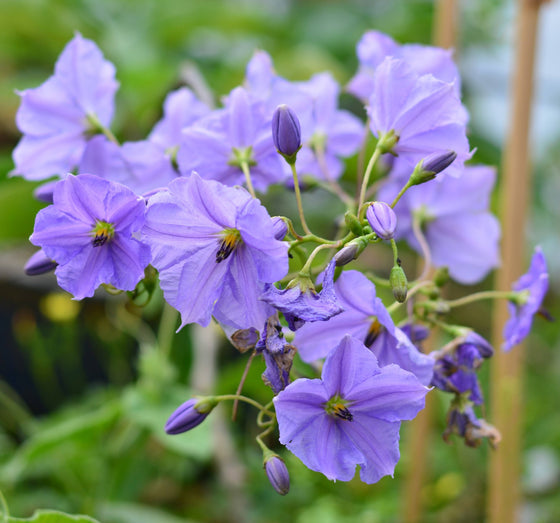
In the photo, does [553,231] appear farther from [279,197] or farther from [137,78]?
[137,78]

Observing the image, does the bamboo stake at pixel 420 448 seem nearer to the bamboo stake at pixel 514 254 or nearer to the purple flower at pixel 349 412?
the bamboo stake at pixel 514 254

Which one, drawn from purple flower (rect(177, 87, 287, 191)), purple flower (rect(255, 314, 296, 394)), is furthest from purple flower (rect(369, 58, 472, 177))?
purple flower (rect(255, 314, 296, 394))

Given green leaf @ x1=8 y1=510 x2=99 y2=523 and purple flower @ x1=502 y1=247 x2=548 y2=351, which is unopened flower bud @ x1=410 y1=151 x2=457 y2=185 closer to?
purple flower @ x1=502 y1=247 x2=548 y2=351

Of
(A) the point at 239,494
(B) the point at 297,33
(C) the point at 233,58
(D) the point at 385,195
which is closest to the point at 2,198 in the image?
(A) the point at 239,494

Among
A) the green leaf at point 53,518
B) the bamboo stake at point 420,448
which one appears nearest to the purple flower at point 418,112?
the green leaf at point 53,518

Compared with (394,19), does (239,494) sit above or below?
below

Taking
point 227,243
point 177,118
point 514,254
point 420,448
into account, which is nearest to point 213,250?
point 227,243
